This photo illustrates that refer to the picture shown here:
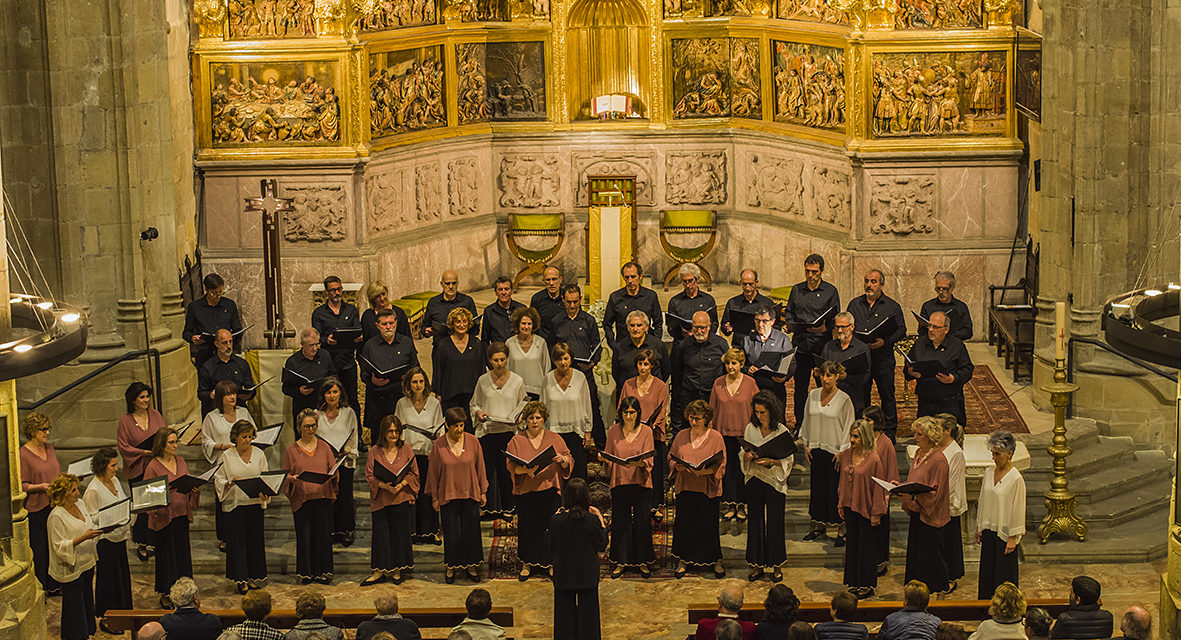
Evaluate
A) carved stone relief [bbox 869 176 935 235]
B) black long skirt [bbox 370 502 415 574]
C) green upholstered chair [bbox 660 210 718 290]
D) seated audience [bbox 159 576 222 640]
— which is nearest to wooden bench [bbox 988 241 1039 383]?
carved stone relief [bbox 869 176 935 235]

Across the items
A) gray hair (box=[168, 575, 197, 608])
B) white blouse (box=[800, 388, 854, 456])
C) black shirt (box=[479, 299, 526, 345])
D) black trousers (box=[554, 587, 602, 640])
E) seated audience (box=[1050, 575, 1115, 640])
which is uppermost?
black shirt (box=[479, 299, 526, 345])

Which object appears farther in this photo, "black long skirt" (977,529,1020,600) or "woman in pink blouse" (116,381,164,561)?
"woman in pink blouse" (116,381,164,561)

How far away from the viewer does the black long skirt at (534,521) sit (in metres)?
15.3

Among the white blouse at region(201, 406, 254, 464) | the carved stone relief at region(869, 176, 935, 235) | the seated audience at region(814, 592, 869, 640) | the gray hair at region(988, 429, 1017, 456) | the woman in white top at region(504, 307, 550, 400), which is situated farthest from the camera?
the carved stone relief at region(869, 176, 935, 235)

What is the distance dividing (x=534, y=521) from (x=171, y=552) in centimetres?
285

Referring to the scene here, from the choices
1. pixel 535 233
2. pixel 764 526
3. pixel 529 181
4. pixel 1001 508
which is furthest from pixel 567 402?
pixel 529 181

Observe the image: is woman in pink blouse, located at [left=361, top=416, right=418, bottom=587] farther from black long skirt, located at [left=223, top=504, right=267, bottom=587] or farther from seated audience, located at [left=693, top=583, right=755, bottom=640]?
seated audience, located at [left=693, top=583, right=755, bottom=640]

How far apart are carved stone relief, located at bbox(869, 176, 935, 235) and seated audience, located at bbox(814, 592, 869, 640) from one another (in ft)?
31.9

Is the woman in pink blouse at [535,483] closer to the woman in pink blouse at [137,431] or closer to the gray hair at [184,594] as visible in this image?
the woman in pink blouse at [137,431]

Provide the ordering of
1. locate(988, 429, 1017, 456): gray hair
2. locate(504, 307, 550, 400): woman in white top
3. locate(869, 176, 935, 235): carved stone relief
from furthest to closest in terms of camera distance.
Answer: locate(869, 176, 935, 235): carved stone relief < locate(504, 307, 550, 400): woman in white top < locate(988, 429, 1017, 456): gray hair

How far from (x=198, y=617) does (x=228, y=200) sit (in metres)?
9.27

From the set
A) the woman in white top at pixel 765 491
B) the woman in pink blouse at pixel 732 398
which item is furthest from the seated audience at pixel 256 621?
the woman in pink blouse at pixel 732 398

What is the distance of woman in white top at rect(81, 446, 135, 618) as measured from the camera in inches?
559

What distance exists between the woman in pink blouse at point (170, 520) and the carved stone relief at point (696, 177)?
32.6ft
